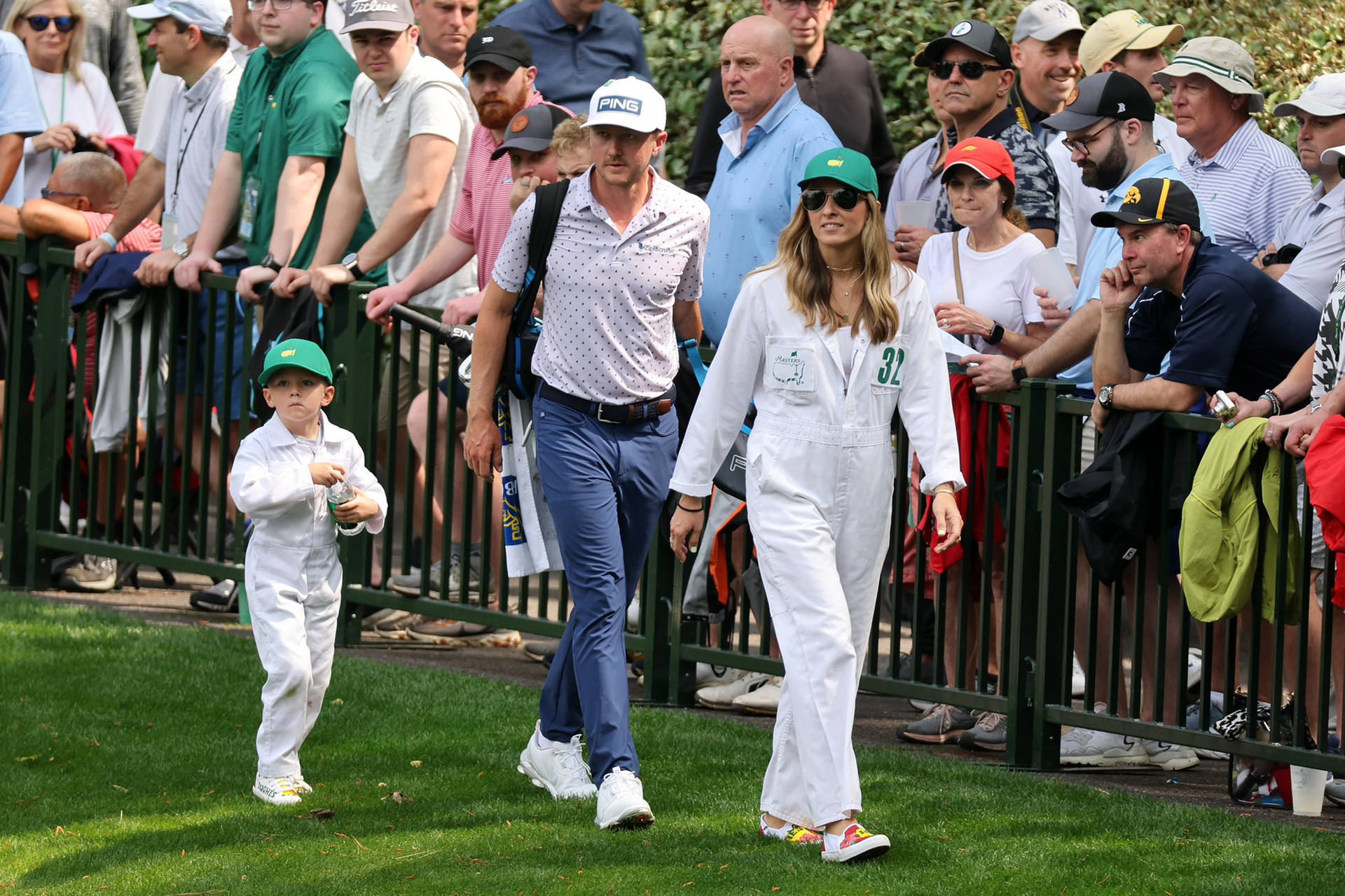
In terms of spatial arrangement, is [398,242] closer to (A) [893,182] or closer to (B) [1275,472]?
(A) [893,182]

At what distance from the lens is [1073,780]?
7160mm

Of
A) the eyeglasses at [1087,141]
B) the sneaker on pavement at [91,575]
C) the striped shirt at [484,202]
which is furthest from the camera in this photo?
the sneaker on pavement at [91,575]

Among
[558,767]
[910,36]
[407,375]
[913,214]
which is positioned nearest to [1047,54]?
[913,214]

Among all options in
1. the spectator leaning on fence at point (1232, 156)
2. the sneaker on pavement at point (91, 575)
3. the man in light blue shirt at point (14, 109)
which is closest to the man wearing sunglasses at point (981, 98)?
the spectator leaning on fence at point (1232, 156)

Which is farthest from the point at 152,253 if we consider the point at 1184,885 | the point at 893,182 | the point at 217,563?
the point at 1184,885

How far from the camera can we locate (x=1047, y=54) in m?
9.26

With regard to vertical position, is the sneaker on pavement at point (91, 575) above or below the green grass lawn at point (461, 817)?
above

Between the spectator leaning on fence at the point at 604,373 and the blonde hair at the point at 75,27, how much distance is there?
18.4 feet

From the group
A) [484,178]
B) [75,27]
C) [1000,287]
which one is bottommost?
[1000,287]

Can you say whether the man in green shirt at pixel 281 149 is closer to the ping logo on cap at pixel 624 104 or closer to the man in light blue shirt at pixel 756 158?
the man in light blue shirt at pixel 756 158

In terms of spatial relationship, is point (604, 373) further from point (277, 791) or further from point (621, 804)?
point (277, 791)

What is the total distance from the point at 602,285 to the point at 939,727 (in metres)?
2.40

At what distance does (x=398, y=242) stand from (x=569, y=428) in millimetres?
2707

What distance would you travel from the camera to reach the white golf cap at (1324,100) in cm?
760
